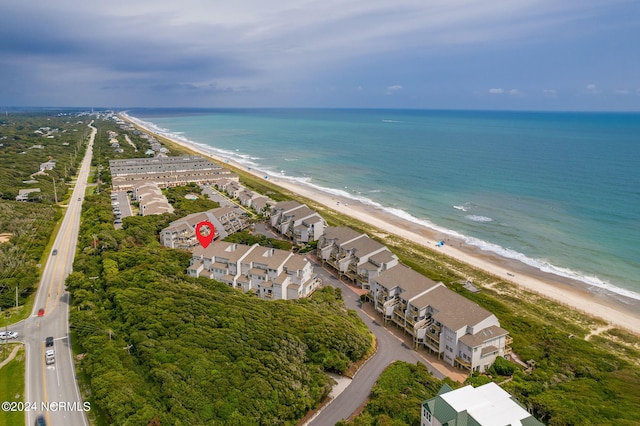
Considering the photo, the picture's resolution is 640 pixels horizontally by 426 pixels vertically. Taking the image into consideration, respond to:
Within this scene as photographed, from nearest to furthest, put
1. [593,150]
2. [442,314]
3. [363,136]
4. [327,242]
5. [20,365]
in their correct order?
[20,365], [442,314], [327,242], [593,150], [363,136]

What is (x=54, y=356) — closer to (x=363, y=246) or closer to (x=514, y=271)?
(x=363, y=246)

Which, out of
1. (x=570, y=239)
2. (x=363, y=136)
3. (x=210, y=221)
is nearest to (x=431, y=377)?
(x=210, y=221)

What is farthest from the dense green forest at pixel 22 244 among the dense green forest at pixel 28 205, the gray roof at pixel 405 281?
the gray roof at pixel 405 281

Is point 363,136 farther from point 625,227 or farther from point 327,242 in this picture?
point 327,242

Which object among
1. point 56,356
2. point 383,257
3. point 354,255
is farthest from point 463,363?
point 56,356

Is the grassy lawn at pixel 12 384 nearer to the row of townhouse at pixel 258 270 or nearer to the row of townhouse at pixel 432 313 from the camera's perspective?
the row of townhouse at pixel 258 270
